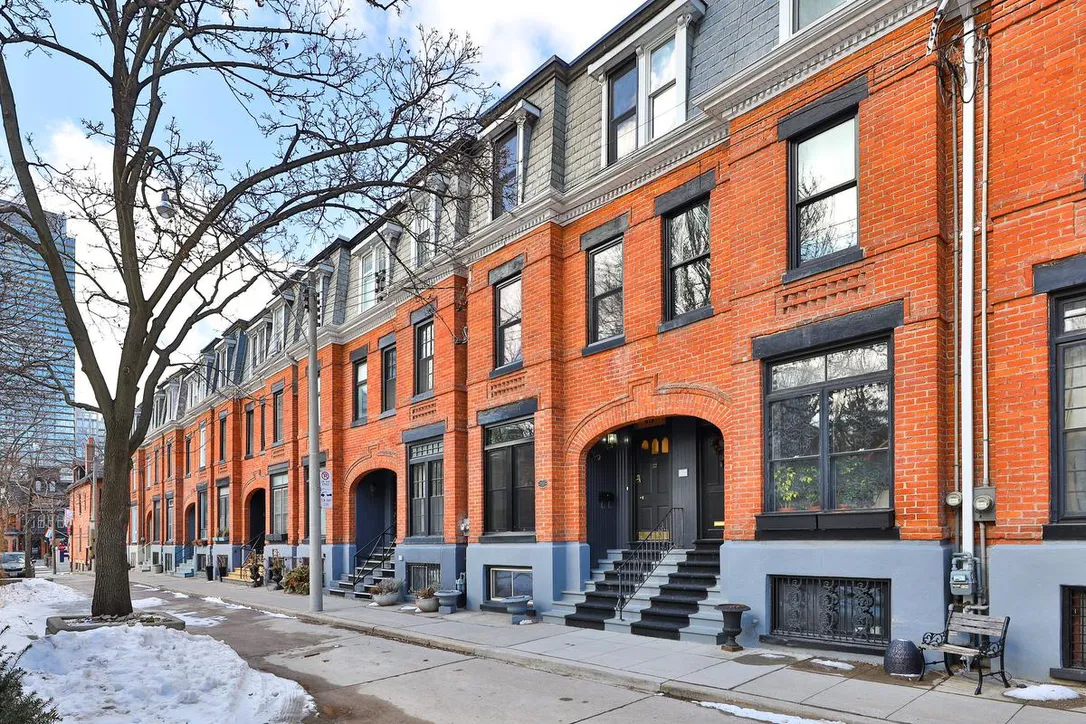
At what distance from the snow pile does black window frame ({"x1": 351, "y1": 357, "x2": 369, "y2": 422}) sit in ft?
43.7

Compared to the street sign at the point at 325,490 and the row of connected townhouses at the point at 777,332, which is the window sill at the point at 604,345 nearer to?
the row of connected townhouses at the point at 777,332

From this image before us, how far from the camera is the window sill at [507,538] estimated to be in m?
15.2

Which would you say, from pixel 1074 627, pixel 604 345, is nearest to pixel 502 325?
pixel 604 345

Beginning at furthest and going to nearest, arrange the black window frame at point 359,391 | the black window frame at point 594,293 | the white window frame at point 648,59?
the black window frame at point 359,391
the black window frame at point 594,293
the white window frame at point 648,59

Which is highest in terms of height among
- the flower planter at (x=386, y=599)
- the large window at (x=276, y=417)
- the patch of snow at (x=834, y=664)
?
the large window at (x=276, y=417)

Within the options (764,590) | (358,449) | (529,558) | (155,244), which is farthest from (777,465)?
(358,449)

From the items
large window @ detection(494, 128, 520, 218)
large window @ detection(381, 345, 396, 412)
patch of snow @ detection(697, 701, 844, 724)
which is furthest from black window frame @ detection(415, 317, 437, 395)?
patch of snow @ detection(697, 701, 844, 724)

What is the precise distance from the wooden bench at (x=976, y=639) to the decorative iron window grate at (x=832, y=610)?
0.87 meters

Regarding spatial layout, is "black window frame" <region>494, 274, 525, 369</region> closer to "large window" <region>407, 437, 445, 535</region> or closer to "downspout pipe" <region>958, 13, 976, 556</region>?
"large window" <region>407, 437, 445, 535</region>

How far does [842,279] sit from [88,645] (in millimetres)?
10616

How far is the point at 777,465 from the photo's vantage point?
10727 mm

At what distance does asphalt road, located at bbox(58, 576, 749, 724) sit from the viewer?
7895 millimetres

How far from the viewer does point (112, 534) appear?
12.0 m

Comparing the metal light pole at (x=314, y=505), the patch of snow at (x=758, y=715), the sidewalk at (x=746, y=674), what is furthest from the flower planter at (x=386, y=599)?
the patch of snow at (x=758, y=715)
